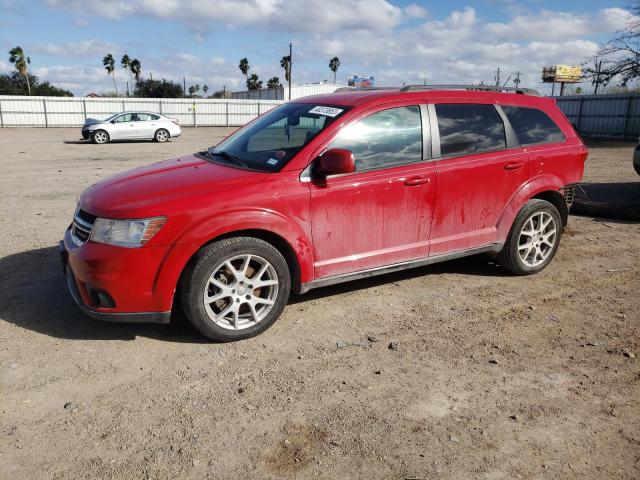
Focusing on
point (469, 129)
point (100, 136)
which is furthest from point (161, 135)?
point (469, 129)

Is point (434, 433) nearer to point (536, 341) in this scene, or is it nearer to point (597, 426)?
point (597, 426)

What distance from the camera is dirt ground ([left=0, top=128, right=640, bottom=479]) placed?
2656mm

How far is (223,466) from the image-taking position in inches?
103

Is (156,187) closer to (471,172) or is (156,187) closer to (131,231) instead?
(131,231)

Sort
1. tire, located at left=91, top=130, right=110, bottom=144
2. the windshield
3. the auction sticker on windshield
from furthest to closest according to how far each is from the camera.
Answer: tire, located at left=91, top=130, right=110, bottom=144
the auction sticker on windshield
the windshield

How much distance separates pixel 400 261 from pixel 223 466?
7.96 feet

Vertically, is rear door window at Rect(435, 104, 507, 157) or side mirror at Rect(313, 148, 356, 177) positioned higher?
rear door window at Rect(435, 104, 507, 157)

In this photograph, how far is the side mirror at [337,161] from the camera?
3.86 metres

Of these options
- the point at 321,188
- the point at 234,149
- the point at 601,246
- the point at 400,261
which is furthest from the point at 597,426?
the point at 601,246

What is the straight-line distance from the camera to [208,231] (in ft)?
12.0

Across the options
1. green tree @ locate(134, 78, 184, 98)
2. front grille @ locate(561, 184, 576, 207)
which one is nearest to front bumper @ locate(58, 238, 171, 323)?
front grille @ locate(561, 184, 576, 207)

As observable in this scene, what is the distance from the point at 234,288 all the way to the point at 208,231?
18.4 inches

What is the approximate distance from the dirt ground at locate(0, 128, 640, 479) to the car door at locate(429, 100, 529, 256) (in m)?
0.54

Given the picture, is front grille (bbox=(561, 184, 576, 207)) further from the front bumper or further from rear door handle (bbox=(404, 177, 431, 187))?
the front bumper
